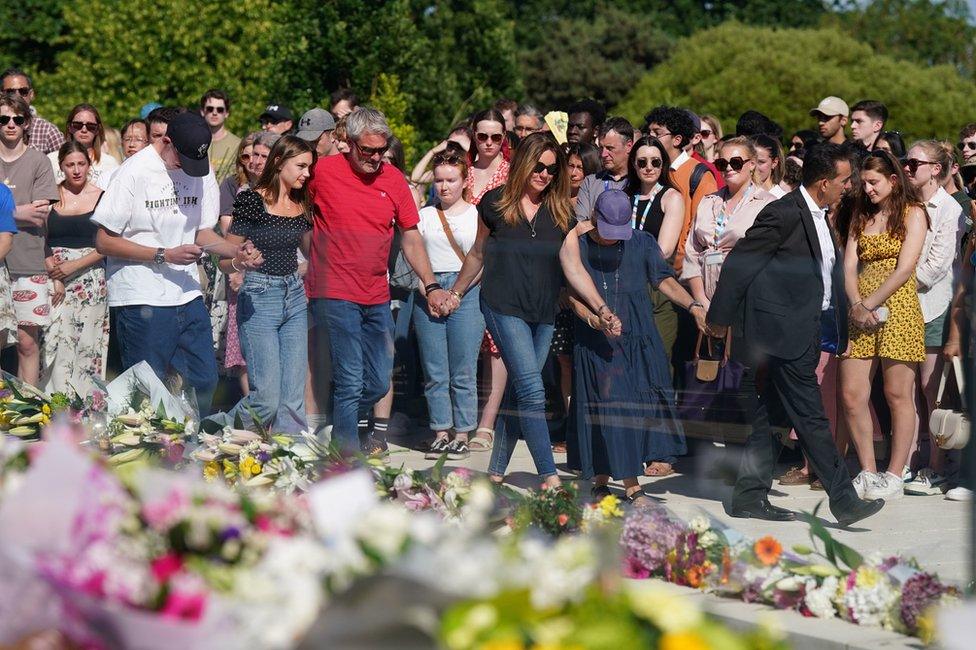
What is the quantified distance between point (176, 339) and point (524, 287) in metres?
1.94

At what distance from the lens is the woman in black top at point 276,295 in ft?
23.0

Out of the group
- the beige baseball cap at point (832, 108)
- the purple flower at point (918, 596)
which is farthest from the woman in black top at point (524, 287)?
the beige baseball cap at point (832, 108)

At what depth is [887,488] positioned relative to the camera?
19.4ft

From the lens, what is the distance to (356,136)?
7367 millimetres

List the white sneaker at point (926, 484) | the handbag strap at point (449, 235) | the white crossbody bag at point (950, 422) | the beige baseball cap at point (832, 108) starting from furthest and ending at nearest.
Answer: the beige baseball cap at point (832, 108) → the handbag strap at point (449, 235) → the white sneaker at point (926, 484) → the white crossbody bag at point (950, 422)

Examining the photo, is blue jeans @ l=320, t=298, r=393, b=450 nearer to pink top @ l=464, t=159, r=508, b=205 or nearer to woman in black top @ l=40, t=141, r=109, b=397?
woman in black top @ l=40, t=141, r=109, b=397

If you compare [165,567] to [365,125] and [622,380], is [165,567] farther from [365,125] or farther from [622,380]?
[365,125]

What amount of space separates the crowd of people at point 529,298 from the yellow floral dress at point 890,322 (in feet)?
0.04

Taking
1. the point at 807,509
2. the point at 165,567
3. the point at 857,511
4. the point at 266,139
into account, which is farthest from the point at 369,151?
the point at 165,567

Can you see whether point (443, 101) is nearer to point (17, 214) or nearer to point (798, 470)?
point (17, 214)

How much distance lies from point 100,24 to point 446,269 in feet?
86.8

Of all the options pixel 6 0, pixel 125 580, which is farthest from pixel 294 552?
pixel 6 0

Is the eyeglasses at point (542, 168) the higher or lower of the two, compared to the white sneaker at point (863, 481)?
higher

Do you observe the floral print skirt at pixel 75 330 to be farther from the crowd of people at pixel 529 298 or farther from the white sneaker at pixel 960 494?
the white sneaker at pixel 960 494
